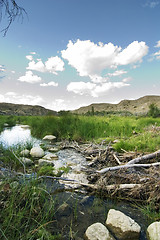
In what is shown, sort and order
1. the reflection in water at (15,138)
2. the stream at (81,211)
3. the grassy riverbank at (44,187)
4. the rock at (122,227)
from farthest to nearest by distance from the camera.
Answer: the reflection in water at (15,138)
the stream at (81,211)
the rock at (122,227)
the grassy riverbank at (44,187)

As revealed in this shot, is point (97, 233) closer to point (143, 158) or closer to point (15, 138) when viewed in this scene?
point (143, 158)

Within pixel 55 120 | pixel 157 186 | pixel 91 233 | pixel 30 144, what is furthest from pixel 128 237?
pixel 55 120

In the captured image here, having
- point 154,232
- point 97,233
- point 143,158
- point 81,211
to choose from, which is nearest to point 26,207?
point 81,211

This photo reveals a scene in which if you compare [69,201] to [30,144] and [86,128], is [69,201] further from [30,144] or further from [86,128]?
[86,128]

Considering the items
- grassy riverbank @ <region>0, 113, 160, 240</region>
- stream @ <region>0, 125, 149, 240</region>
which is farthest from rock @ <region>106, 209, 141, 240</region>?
grassy riverbank @ <region>0, 113, 160, 240</region>

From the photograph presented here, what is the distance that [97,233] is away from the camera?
67.3 inches

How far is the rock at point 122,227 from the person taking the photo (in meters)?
1.75

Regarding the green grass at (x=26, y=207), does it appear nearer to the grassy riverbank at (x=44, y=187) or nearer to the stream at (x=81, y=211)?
the grassy riverbank at (x=44, y=187)

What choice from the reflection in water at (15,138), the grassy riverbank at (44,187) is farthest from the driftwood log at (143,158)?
the reflection in water at (15,138)

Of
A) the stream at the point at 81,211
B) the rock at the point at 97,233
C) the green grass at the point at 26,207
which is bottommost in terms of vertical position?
the stream at the point at 81,211

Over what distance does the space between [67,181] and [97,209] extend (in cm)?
101

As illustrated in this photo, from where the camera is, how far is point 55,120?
9922 millimetres

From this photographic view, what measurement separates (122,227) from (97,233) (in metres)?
0.33

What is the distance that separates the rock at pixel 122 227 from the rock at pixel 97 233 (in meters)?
0.12
